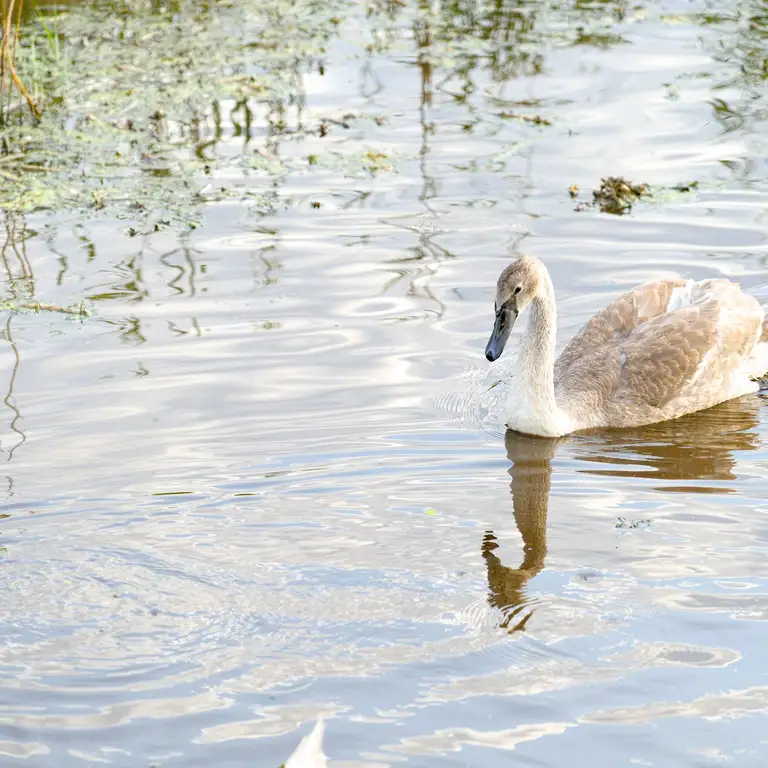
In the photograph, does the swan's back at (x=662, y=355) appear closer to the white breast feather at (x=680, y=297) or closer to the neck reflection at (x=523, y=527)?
the white breast feather at (x=680, y=297)

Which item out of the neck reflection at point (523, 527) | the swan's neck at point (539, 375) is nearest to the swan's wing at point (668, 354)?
the swan's neck at point (539, 375)

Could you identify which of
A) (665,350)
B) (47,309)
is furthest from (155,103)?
(665,350)

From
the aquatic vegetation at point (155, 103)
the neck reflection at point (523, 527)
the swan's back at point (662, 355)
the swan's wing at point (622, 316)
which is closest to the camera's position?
the neck reflection at point (523, 527)

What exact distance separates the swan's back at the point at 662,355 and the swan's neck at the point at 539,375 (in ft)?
0.72

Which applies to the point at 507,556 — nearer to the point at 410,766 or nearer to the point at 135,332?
the point at 410,766

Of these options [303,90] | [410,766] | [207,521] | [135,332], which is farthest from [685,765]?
[303,90]

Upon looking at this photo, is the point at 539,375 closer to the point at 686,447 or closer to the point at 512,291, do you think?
the point at 512,291

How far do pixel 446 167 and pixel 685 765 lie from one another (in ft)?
26.0

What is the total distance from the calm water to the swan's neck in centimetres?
19

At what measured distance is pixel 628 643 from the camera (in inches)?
224

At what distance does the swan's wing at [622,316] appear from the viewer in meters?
9.09

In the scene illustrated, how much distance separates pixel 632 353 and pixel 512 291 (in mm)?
1092

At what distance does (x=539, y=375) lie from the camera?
8344 mm

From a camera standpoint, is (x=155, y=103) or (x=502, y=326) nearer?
(x=502, y=326)
